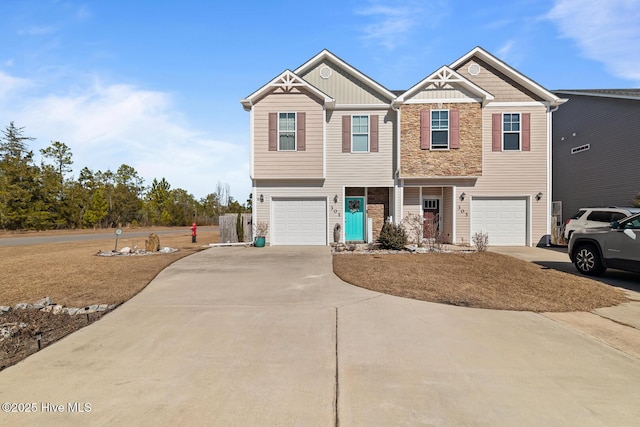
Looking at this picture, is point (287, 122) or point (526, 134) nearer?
point (287, 122)

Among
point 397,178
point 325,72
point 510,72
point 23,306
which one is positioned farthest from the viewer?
point 325,72

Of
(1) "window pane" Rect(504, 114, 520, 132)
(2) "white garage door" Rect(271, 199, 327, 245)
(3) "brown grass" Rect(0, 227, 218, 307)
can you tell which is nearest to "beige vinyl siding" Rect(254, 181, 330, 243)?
(2) "white garage door" Rect(271, 199, 327, 245)

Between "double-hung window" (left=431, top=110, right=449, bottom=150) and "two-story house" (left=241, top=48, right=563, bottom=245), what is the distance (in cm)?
4

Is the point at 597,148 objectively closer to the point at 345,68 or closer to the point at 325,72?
the point at 345,68

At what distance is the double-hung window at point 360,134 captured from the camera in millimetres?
14484

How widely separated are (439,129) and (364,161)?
11.3 feet

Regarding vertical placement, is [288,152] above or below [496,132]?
below

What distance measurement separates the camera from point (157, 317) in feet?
17.5

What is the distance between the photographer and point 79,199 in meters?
33.7

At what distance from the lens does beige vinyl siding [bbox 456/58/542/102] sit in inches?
581

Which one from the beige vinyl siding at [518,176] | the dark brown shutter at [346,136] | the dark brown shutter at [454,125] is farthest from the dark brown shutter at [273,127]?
the beige vinyl siding at [518,176]

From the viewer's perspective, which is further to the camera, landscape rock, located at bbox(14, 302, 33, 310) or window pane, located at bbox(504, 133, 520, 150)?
window pane, located at bbox(504, 133, 520, 150)

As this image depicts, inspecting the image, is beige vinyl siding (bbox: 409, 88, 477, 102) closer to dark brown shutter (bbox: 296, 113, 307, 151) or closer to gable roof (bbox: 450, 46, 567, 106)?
gable roof (bbox: 450, 46, 567, 106)

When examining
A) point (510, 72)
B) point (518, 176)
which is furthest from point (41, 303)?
point (510, 72)
